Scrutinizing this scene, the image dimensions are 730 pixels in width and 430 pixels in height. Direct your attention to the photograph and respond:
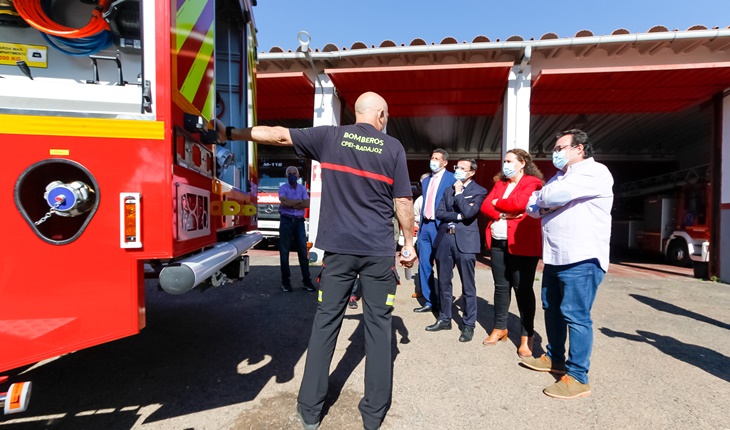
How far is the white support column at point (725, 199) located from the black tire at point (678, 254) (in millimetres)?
2759

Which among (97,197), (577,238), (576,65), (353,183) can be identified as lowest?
(577,238)

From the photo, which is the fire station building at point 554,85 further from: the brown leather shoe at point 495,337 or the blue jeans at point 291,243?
the brown leather shoe at point 495,337

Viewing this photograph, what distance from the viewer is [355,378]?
8.46 feet

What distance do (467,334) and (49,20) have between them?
3.74m

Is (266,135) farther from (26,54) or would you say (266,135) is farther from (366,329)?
(26,54)

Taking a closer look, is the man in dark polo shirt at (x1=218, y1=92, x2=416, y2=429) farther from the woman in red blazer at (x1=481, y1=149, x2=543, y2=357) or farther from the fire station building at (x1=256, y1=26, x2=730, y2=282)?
the fire station building at (x1=256, y1=26, x2=730, y2=282)

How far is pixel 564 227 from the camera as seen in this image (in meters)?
2.37

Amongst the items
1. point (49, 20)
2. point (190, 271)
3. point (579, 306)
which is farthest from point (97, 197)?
point (579, 306)

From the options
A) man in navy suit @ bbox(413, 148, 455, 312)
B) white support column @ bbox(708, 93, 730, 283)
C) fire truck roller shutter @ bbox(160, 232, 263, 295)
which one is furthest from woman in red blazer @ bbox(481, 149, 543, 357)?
white support column @ bbox(708, 93, 730, 283)

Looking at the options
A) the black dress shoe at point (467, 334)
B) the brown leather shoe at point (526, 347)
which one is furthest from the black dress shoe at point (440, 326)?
the brown leather shoe at point (526, 347)

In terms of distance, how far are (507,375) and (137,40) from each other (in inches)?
133

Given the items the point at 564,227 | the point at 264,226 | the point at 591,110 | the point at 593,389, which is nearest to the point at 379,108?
the point at 564,227

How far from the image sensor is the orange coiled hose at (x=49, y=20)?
1900 millimetres

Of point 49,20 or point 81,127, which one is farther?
point 49,20
